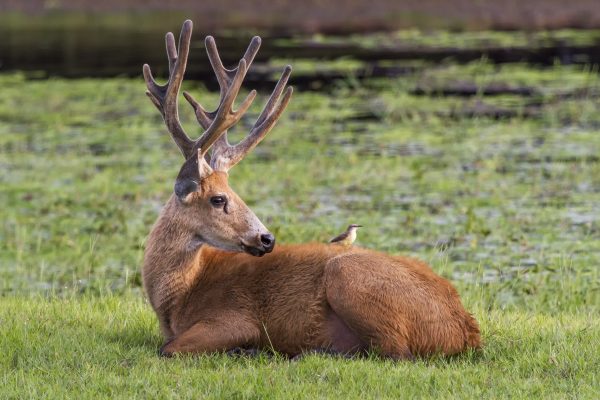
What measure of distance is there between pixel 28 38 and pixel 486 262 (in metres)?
24.5

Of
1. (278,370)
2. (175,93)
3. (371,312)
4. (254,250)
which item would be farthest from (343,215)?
(278,370)

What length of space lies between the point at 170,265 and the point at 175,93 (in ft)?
3.57

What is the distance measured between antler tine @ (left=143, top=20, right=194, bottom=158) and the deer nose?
0.75 metres

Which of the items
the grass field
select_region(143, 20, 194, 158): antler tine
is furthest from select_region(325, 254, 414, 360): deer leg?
select_region(143, 20, 194, 158): antler tine

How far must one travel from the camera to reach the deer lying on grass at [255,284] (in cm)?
679

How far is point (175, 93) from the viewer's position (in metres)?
7.57

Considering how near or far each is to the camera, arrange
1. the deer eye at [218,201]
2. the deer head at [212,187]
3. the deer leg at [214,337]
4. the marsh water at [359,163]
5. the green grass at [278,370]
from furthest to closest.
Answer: the marsh water at [359,163]
the deer eye at [218,201]
the deer head at [212,187]
the deer leg at [214,337]
the green grass at [278,370]

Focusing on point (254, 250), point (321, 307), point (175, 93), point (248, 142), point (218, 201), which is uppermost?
point (175, 93)

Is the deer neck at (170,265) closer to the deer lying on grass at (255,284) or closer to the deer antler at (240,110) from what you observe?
the deer lying on grass at (255,284)

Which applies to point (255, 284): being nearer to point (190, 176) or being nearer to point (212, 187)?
A: point (212, 187)

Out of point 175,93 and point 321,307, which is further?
point 175,93

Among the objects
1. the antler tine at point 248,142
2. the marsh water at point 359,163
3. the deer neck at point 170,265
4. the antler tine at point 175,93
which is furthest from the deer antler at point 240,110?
the marsh water at point 359,163

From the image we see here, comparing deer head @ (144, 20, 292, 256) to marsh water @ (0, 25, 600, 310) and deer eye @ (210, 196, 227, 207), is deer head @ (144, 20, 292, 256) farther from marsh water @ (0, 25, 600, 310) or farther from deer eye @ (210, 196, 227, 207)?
marsh water @ (0, 25, 600, 310)

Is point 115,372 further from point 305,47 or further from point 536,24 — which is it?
point 536,24
